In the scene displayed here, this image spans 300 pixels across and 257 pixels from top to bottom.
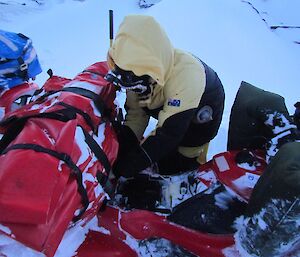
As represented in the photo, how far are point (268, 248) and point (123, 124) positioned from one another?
0.99m

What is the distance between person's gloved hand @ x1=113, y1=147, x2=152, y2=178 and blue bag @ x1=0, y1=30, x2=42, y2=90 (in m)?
0.70

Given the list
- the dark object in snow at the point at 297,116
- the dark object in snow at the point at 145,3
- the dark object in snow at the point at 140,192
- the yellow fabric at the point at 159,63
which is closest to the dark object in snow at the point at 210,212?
the dark object in snow at the point at 140,192

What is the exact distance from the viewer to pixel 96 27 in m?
6.64

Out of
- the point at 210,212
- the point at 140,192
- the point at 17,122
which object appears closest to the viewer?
the point at 17,122

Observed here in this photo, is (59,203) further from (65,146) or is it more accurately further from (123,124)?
(123,124)

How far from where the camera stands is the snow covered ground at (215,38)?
470cm

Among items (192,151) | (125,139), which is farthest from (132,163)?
(192,151)

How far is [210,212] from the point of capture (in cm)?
170

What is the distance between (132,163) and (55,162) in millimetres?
641

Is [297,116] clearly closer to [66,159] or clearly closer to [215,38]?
[66,159]

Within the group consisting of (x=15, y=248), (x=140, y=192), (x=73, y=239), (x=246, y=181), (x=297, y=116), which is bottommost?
(x=140, y=192)

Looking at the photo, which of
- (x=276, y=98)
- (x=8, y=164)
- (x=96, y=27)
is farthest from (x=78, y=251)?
(x=96, y=27)

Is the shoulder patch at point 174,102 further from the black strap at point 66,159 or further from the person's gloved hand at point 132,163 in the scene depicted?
the black strap at point 66,159

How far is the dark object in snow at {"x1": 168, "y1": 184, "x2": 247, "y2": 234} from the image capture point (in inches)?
65.5
